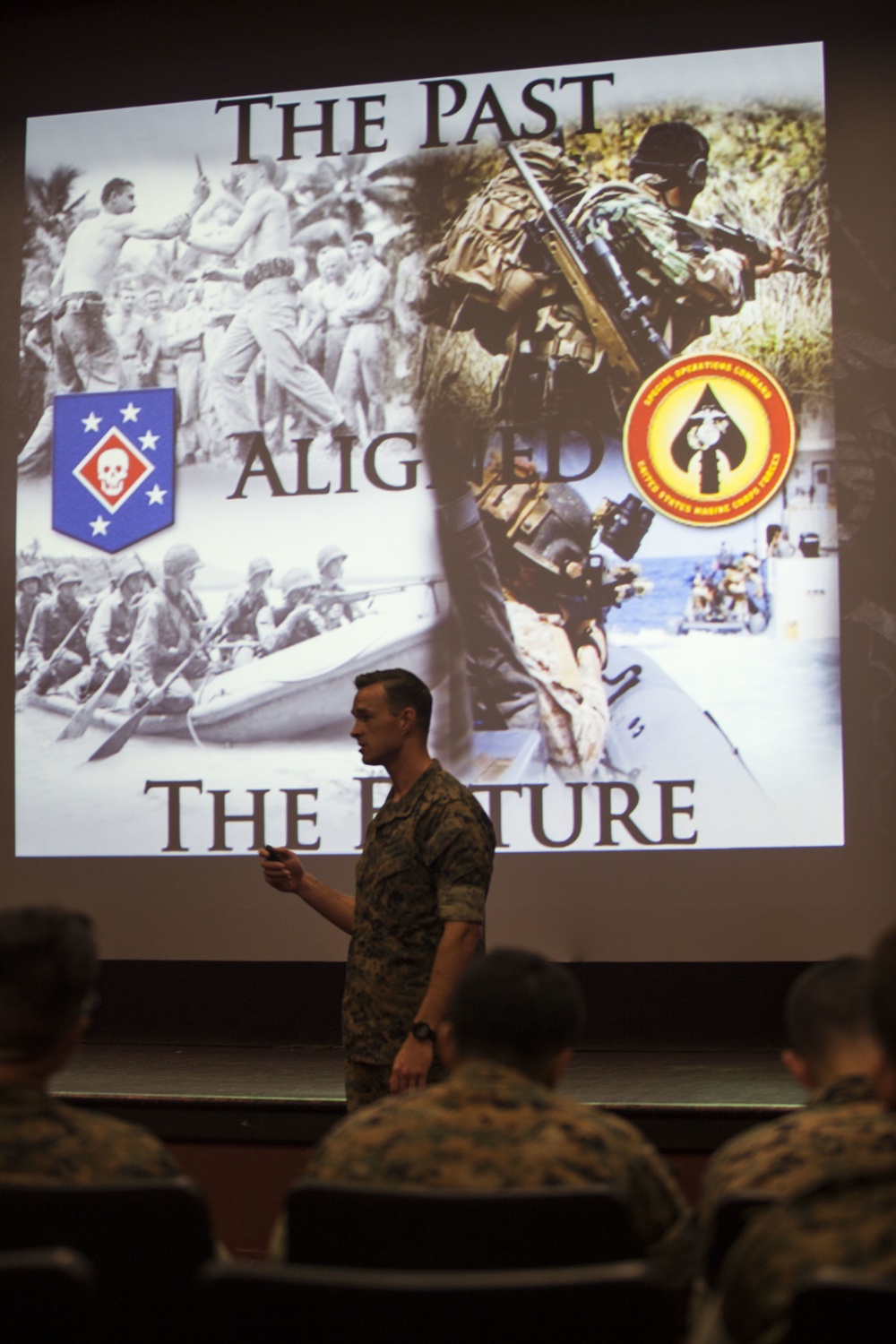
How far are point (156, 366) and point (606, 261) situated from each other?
1599 millimetres

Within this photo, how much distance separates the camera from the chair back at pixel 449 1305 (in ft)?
3.69

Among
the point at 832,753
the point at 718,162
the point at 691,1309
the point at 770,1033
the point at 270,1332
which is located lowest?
the point at 770,1033

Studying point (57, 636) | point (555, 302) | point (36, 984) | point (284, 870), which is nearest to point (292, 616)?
point (57, 636)

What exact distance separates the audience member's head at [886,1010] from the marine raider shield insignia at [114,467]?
3.95 meters

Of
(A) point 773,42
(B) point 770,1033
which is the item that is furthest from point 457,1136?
(A) point 773,42

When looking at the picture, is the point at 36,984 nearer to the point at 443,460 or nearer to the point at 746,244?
the point at 443,460

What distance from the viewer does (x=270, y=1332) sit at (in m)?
1.14

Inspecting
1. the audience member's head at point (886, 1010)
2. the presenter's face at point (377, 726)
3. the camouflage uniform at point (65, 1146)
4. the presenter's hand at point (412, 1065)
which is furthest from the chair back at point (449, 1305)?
the presenter's face at point (377, 726)

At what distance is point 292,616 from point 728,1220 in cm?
354

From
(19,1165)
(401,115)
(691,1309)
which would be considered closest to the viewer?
(19,1165)

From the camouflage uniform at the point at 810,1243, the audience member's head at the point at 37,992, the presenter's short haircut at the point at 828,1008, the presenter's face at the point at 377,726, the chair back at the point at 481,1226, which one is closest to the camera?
the camouflage uniform at the point at 810,1243

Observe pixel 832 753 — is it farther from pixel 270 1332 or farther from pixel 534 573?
pixel 270 1332

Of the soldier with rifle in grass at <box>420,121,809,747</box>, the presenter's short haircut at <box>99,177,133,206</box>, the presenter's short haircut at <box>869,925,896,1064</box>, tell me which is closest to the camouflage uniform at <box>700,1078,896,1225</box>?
the presenter's short haircut at <box>869,925,896,1064</box>

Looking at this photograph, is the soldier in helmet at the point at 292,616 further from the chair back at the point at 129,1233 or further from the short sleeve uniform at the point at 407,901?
the chair back at the point at 129,1233
